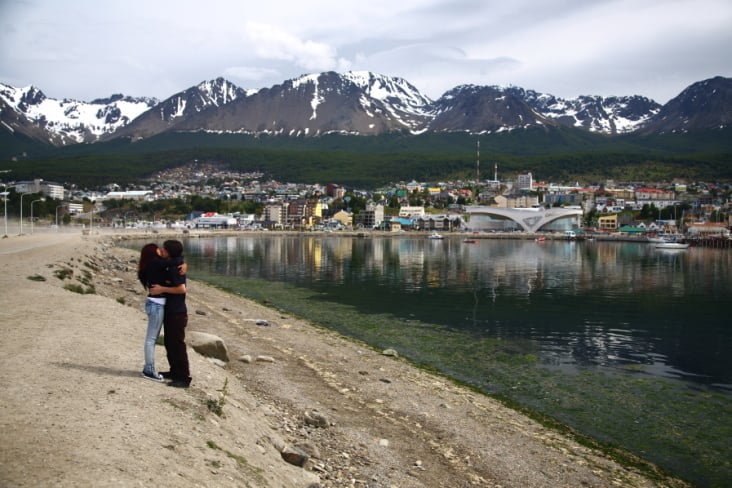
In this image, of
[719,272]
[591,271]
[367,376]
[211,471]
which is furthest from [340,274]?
[211,471]

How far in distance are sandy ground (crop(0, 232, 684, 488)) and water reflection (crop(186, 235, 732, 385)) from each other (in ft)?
23.6

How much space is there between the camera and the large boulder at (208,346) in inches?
479

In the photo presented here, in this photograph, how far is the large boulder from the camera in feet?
39.9

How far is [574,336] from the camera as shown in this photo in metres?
21.9

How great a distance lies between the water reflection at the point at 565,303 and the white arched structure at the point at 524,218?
10857 cm

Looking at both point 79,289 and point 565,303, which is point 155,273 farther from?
point 565,303

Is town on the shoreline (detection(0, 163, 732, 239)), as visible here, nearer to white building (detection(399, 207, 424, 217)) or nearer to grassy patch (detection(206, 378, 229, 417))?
white building (detection(399, 207, 424, 217))

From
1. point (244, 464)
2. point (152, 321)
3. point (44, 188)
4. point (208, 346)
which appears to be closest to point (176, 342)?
point (152, 321)

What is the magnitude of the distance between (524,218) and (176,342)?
6667 inches

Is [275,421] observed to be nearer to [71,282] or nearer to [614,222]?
[71,282]

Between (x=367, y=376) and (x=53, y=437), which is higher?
(x=53, y=437)

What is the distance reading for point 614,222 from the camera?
16562 centimetres

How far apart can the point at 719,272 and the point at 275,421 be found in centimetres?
5689

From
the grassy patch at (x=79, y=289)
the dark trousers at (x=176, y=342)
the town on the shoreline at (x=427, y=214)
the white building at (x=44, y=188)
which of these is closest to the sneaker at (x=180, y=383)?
the dark trousers at (x=176, y=342)
